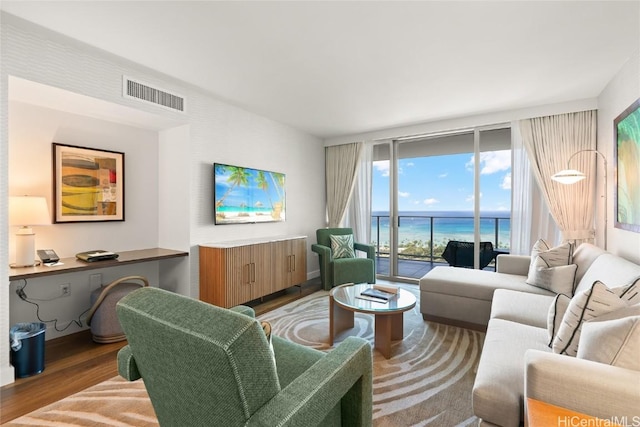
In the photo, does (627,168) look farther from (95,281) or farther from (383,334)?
(95,281)

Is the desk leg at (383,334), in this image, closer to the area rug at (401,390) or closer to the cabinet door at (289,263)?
the area rug at (401,390)

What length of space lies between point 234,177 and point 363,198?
225cm

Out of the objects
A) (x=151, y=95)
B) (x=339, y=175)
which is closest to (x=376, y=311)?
(x=151, y=95)

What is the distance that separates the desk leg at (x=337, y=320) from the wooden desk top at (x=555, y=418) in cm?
181

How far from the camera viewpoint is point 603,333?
1.18m

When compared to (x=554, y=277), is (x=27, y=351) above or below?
below

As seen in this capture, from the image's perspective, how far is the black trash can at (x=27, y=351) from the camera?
2129 mm

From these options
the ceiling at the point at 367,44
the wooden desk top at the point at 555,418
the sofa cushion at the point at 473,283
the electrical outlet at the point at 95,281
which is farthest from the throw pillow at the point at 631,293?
the electrical outlet at the point at 95,281

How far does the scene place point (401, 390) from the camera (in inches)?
77.9

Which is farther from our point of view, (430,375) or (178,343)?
(430,375)

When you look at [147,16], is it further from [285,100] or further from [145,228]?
[145,228]

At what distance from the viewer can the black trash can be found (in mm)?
2129

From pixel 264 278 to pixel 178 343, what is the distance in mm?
2915

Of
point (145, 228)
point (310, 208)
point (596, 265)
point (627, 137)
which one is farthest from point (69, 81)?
point (627, 137)
